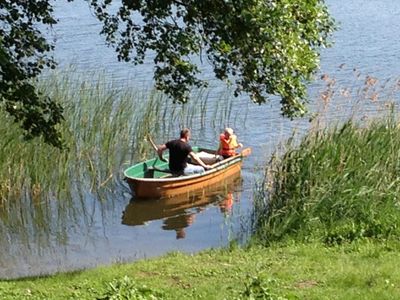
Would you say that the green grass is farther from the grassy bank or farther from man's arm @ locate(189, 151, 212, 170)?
man's arm @ locate(189, 151, 212, 170)

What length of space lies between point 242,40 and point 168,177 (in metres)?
9.65

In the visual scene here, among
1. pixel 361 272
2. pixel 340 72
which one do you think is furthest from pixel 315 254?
pixel 340 72

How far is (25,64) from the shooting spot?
741cm

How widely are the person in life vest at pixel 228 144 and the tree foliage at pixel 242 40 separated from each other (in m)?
9.12

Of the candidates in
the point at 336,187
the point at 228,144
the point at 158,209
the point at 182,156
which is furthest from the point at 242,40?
the point at 228,144

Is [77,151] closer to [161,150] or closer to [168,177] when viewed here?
[161,150]

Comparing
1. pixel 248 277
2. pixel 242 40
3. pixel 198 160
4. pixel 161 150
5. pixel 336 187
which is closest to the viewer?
pixel 242 40

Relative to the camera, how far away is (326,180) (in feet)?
34.5

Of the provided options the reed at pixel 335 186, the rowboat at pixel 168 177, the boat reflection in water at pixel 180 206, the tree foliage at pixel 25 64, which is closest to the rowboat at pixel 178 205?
the boat reflection in water at pixel 180 206

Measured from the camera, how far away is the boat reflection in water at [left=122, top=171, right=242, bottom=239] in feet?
47.8

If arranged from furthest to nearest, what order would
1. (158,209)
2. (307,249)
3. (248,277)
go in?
1. (158,209)
2. (307,249)
3. (248,277)

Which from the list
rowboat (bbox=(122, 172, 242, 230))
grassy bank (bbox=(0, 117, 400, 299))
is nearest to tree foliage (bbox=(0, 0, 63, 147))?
grassy bank (bbox=(0, 117, 400, 299))

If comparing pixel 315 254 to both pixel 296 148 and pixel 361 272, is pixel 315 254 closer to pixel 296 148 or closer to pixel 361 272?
pixel 361 272

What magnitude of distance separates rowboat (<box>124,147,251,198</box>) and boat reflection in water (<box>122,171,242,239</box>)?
0.37 ft
